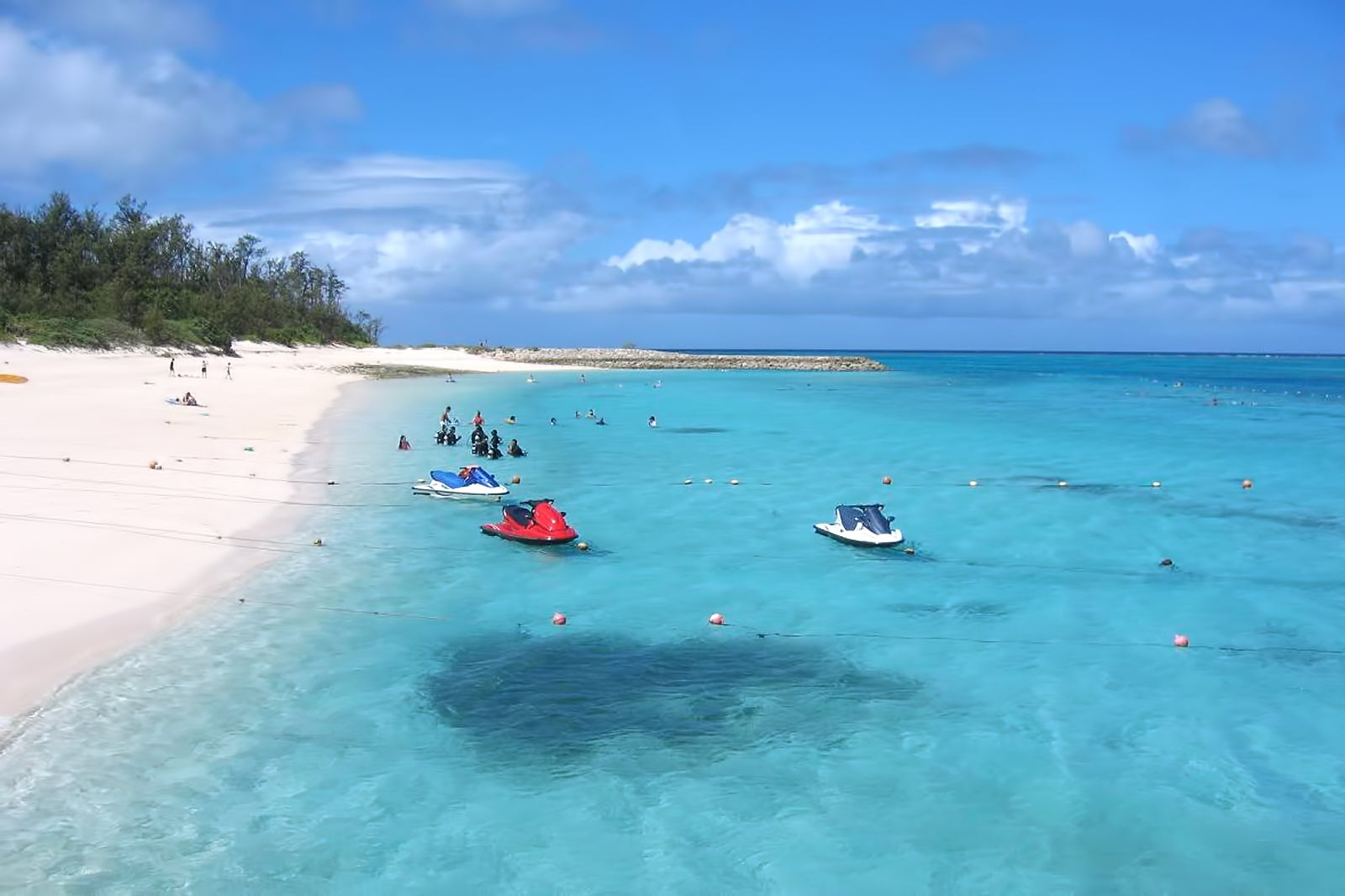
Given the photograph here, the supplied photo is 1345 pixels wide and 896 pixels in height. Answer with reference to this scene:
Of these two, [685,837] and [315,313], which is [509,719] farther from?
[315,313]

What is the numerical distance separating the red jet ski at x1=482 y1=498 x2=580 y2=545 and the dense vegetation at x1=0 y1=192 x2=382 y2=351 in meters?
57.0

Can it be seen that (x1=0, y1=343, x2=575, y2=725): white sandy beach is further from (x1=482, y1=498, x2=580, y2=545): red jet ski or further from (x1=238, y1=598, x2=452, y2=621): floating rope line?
(x1=482, y1=498, x2=580, y2=545): red jet ski

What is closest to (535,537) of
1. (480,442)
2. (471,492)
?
(471,492)

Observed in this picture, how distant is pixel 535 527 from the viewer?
27.7 m

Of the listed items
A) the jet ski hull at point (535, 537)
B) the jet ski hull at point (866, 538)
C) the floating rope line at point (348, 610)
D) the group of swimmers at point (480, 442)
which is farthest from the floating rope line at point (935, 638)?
the group of swimmers at point (480, 442)

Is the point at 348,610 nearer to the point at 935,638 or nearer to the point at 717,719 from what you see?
the point at 717,719

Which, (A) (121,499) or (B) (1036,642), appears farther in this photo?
(A) (121,499)

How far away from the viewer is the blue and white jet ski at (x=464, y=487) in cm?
3397

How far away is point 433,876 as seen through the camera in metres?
12.0

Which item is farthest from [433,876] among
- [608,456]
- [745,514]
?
[608,456]

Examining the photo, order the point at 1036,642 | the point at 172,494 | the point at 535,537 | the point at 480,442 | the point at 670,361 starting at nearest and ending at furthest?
the point at 1036,642 < the point at 535,537 < the point at 172,494 < the point at 480,442 < the point at 670,361

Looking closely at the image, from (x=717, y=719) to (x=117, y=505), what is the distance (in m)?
18.8

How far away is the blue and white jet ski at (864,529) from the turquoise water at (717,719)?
0.49m

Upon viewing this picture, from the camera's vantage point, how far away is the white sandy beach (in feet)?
59.6
